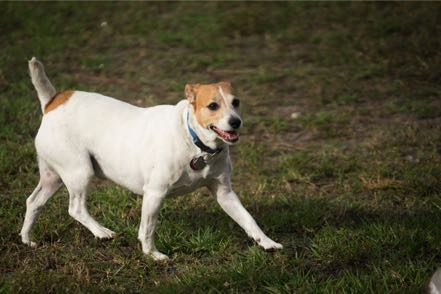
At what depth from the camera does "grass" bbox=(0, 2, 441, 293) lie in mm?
4336

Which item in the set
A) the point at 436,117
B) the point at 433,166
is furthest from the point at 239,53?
the point at 433,166

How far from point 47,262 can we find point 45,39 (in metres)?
6.55

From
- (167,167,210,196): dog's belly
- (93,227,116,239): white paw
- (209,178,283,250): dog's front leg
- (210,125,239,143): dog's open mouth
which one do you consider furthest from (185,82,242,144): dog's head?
(93,227,116,239): white paw

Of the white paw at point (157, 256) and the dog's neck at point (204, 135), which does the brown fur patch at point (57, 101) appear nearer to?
the dog's neck at point (204, 135)

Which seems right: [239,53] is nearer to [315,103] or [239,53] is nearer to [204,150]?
[315,103]

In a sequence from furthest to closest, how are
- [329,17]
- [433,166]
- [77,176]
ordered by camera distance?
[329,17] < [433,166] < [77,176]

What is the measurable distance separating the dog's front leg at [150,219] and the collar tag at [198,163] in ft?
0.95

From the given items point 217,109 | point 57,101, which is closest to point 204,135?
point 217,109

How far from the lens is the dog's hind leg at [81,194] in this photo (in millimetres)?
4691

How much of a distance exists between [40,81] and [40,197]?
89 centimetres

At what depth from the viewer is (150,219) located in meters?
4.49

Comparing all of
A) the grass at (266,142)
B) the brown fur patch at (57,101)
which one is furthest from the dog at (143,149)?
the grass at (266,142)

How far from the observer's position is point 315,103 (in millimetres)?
7922

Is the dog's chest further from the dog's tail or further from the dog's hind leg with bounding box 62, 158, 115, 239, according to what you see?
the dog's tail
